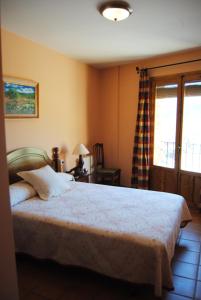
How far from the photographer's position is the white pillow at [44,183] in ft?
8.95

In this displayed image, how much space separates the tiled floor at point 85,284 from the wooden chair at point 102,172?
6.78 ft

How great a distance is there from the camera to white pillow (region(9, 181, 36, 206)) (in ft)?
8.17

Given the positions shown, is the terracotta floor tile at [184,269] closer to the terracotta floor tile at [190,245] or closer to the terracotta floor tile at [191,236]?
the terracotta floor tile at [190,245]

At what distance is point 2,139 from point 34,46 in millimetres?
2706

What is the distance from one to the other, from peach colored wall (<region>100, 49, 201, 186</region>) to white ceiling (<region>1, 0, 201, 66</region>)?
2.58 feet

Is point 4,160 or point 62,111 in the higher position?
point 62,111

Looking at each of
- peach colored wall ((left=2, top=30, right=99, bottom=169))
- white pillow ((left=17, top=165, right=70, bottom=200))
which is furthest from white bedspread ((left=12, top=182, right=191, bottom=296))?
peach colored wall ((left=2, top=30, right=99, bottom=169))

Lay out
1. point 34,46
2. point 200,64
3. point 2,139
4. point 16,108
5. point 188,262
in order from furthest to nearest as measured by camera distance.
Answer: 1. point 200,64
2. point 34,46
3. point 16,108
4. point 188,262
5. point 2,139

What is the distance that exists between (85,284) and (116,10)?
2.54 meters

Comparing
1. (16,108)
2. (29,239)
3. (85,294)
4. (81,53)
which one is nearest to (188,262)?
(85,294)

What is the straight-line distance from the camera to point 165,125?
4047mm

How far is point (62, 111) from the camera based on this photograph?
3764 mm

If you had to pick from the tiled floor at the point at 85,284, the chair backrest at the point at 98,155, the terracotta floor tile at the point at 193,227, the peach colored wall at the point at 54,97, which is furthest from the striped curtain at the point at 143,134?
the tiled floor at the point at 85,284

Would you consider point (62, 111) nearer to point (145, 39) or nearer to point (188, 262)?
point (145, 39)
